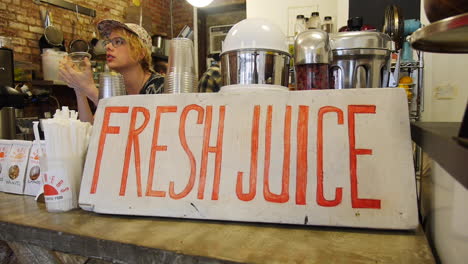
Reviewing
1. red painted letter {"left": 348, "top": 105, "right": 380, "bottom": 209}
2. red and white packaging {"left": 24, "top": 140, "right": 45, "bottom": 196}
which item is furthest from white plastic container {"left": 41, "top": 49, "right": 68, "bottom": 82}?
red painted letter {"left": 348, "top": 105, "right": 380, "bottom": 209}

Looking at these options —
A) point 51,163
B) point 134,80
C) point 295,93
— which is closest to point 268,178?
point 295,93

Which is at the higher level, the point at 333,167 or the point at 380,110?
the point at 380,110

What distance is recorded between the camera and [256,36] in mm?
815

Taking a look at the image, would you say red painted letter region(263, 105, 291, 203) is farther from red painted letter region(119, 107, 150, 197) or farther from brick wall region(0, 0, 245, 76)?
brick wall region(0, 0, 245, 76)

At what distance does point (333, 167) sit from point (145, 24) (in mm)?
5186

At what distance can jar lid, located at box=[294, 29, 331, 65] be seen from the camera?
33.9 inches

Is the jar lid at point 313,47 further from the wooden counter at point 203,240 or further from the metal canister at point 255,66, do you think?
the wooden counter at point 203,240

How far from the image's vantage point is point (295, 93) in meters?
0.78

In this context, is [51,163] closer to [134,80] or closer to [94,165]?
[94,165]

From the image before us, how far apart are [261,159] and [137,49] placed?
4.49 ft

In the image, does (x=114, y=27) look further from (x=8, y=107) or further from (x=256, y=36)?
(x=256, y=36)

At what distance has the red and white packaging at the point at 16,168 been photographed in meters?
1.00

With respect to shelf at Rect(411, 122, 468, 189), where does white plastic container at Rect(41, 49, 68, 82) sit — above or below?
above

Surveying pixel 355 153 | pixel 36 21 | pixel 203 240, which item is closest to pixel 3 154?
pixel 203 240
